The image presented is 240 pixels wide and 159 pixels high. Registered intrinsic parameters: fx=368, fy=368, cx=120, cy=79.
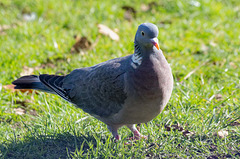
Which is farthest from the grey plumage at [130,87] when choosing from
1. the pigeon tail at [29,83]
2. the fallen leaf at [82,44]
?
the fallen leaf at [82,44]

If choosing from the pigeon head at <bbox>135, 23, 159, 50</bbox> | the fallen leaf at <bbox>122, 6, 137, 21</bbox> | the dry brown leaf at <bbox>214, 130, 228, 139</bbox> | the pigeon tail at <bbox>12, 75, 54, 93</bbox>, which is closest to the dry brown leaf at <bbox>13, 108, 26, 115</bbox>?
the pigeon tail at <bbox>12, 75, 54, 93</bbox>

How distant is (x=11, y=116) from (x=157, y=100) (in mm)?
1903

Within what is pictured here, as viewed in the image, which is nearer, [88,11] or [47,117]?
[47,117]

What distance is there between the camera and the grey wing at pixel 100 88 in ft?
11.1

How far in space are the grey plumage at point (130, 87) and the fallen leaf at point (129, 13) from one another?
307cm

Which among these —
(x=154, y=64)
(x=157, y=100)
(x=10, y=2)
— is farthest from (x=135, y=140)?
(x=10, y=2)

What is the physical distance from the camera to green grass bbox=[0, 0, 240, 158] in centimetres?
343

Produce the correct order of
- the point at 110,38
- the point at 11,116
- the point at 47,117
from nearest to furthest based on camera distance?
1. the point at 47,117
2. the point at 11,116
3. the point at 110,38

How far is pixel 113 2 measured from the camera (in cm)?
696

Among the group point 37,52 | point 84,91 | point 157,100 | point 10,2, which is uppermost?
point 10,2

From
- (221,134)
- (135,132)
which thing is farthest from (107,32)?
(221,134)

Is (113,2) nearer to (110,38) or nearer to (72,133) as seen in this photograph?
(110,38)

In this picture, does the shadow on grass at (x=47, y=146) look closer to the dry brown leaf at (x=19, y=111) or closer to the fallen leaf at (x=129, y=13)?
the dry brown leaf at (x=19, y=111)

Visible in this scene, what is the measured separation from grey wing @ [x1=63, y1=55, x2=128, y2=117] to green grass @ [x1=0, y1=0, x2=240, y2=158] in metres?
Result: 0.26
